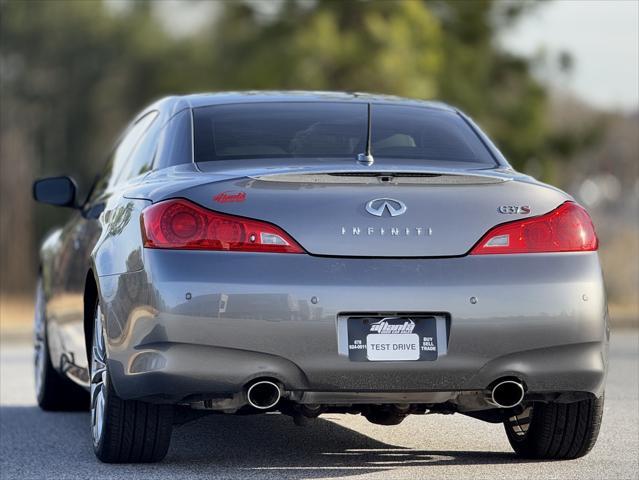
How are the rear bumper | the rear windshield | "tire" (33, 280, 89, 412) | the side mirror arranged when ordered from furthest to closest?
"tire" (33, 280, 89, 412)
the side mirror
the rear windshield
the rear bumper

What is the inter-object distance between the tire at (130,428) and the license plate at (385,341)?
3.31 ft

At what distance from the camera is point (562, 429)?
6.50 metres

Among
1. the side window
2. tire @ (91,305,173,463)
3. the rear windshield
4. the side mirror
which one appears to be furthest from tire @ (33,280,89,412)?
Answer: the rear windshield

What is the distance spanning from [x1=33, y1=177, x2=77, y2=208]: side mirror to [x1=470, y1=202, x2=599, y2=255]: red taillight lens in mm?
3432

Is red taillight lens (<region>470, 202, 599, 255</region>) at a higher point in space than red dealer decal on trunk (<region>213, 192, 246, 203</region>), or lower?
lower

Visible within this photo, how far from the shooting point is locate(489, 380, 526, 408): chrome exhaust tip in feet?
19.6

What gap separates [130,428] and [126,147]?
2.39 meters

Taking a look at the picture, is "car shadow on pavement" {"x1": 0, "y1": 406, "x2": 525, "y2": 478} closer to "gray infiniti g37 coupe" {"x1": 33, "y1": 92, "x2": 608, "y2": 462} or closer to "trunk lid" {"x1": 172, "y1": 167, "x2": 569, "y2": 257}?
"gray infiniti g37 coupe" {"x1": 33, "y1": 92, "x2": 608, "y2": 462}

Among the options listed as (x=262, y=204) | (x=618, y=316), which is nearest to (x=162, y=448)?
(x=262, y=204)

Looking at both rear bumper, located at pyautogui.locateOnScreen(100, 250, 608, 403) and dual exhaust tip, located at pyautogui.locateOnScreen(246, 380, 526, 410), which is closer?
rear bumper, located at pyautogui.locateOnScreen(100, 250, 608, 403)

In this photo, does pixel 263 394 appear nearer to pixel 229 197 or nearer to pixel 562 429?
pixel 229 197

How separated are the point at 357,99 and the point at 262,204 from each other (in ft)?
5.50

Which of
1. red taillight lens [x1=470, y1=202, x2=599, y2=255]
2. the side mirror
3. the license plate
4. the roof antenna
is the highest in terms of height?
the roof antenna

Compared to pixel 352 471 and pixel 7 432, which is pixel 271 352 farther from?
pixel 7 432
